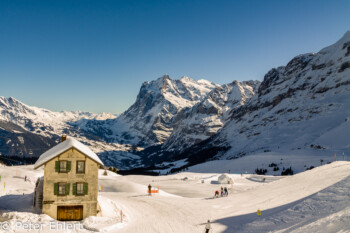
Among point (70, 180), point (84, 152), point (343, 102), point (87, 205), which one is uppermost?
point (343, 102)

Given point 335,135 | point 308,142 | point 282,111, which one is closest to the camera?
point 335,135

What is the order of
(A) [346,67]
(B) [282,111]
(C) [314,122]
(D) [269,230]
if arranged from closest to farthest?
(D) [269,230], (C) [314,122], (A) [346,67], (B) [282,111]

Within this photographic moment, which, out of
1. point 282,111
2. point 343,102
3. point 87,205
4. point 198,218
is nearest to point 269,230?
point 198,218

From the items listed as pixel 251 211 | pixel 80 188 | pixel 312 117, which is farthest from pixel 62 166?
pixel 312 117

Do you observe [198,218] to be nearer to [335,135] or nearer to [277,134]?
[335,135]

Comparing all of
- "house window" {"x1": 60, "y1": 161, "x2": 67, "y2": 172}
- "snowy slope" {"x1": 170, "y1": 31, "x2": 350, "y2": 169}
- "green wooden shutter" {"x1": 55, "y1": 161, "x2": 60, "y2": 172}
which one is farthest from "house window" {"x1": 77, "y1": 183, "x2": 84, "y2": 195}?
"snowy slope" {"x1": 170, "y1": 31, "x2": 350, "y2": 169}

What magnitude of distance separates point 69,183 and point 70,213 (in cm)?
297

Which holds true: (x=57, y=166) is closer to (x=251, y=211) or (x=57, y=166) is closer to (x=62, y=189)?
(x=62, y=189)

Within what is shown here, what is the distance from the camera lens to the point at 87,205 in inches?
1064

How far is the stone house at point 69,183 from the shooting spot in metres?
26.4

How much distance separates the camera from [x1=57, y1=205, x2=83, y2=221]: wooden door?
26.3 m

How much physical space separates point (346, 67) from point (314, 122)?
52962 millimetres

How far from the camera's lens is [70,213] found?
26625mm

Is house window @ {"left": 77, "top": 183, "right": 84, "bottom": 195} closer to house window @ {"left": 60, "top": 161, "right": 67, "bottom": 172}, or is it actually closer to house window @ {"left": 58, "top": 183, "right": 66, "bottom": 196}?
house window @ {"left": 58, "top": 183, "right": 66, "bottom": 196}
